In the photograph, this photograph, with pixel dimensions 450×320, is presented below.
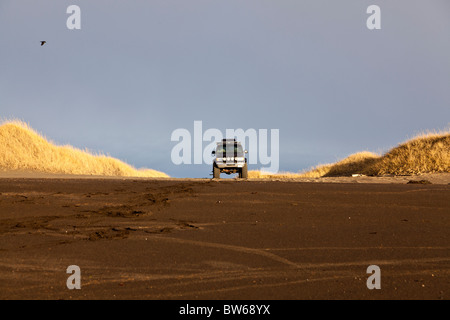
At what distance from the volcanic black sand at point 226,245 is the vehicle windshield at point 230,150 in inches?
457

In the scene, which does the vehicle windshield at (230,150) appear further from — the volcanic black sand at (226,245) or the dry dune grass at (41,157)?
the volcanic black sand at (226,245)

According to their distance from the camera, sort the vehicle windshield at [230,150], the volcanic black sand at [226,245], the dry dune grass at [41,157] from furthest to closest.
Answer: the dry dune grass at [41,157] → the vehicle windshield at [230,150] → the volcanic black sand at [226,245]

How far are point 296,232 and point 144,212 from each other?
10.2 ft

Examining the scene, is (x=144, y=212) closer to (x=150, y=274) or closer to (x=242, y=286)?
(x=150, y=274)

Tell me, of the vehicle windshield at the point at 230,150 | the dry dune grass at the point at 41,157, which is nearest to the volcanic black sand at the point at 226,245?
the vehicle windshield at the point at 230,150

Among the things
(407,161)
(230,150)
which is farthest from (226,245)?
(407,161)

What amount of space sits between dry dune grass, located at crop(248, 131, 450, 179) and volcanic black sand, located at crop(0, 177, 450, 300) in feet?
57.7

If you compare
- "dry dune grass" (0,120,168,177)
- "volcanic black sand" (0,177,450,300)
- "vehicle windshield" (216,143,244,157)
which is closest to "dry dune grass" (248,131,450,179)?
"vehicle windshield" (216,143,244,157)

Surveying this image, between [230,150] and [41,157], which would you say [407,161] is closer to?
[230,150]

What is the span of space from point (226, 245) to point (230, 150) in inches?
653

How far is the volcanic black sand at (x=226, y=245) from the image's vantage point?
14.2 ft

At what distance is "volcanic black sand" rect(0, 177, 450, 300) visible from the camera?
4336 millimetres

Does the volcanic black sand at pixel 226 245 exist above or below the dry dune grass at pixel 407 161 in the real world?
below
